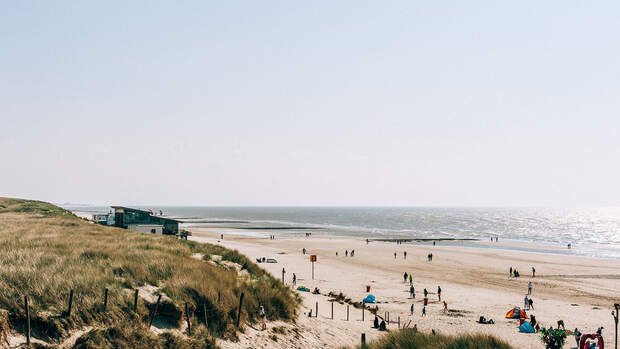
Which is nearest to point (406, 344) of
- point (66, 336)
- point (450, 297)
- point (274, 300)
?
point (274, 300)

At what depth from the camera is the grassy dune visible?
43.0 ft

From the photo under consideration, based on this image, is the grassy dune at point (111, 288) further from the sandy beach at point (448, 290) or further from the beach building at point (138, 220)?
the beach building at point (138, 220)

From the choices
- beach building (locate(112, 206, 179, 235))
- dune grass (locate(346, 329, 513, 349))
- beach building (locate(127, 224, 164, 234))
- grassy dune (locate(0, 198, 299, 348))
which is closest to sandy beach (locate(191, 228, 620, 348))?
grassy dune (locate(0, 198, 299, 348))

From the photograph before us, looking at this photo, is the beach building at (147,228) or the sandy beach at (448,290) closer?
the sandy beach at (448,290)

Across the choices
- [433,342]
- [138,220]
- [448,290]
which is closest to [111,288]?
[433,342]

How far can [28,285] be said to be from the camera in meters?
14.3

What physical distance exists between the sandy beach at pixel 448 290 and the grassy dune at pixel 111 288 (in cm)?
150

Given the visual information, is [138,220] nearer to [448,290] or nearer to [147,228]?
[147,228]

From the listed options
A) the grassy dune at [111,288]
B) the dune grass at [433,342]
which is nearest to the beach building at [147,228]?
the grassy dune at [111,288]

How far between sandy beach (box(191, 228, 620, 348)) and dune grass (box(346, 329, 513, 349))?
17.0 feet

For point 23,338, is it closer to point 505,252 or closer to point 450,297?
point 450,297

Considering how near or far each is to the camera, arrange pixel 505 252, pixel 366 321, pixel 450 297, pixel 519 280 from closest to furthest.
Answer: pixel 366 321
pixel 450 297
pixel 519 280
pixel 505 252

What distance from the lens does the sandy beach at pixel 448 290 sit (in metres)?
21.1

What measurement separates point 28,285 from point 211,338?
21.7ft
